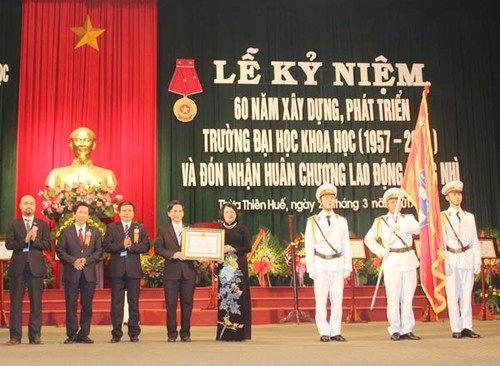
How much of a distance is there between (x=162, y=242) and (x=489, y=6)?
8931 millimetres

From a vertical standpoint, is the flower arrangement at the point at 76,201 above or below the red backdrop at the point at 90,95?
below

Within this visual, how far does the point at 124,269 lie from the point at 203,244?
0.75 meters

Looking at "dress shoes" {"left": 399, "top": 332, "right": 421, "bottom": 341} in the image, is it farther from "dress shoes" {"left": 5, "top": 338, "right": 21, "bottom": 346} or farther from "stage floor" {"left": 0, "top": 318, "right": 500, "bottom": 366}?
"dress shoes" {"left": 5, "top": 338, "right": 21, "bottom": 346}

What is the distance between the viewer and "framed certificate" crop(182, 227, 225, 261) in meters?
5.96

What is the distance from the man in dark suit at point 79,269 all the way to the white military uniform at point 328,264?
1.95 meters

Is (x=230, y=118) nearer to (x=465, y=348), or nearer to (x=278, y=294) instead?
(x=278, y=294)

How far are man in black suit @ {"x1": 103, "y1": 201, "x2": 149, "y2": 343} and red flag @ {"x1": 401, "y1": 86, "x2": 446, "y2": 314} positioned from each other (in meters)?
2.56

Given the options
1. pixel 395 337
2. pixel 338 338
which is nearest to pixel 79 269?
pixel 338 338

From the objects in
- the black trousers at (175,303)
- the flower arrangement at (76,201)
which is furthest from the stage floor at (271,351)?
the flower arrangement at (76,201)

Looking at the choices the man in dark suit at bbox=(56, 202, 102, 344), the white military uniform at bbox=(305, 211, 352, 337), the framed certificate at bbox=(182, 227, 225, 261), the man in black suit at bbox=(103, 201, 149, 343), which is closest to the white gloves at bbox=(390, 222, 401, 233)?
the white military uniform at bbox=(305, 211, 352, 337)

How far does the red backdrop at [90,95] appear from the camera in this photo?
11109 mm

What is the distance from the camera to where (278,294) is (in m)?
8.98

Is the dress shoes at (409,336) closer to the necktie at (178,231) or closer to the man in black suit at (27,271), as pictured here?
the necktie at (178,231)

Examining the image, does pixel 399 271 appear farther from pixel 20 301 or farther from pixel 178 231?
pixel 20 301
